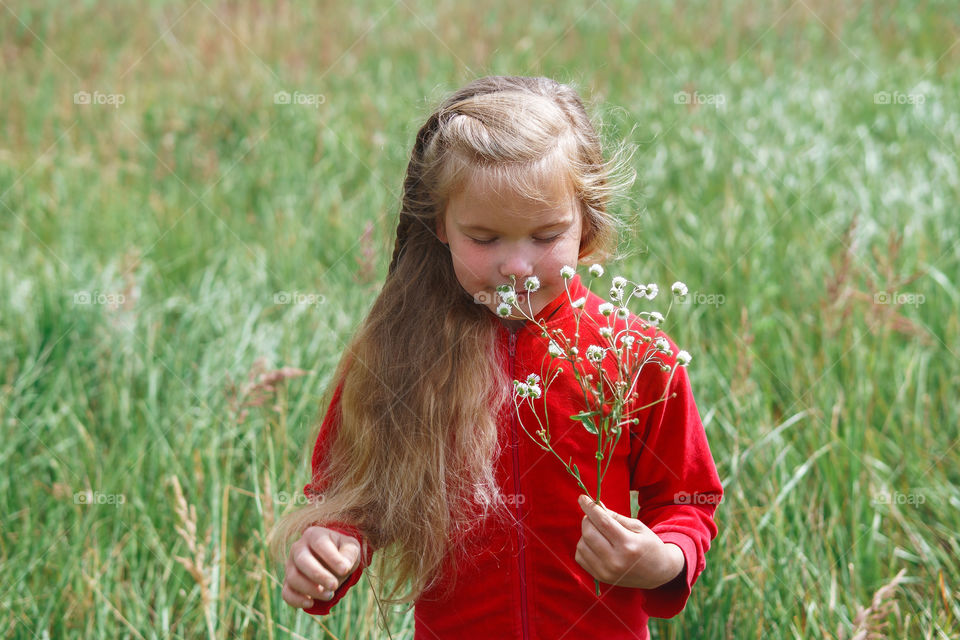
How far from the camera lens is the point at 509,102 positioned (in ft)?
4.55

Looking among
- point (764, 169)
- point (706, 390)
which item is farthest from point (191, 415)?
point (764, 169)

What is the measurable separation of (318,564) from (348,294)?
192 cm

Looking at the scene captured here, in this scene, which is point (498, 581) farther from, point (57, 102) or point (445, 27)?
point (445, 27)

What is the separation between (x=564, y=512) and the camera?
1.37m

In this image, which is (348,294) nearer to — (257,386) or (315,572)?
(257,386)

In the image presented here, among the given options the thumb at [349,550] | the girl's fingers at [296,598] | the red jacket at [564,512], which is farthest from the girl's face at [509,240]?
the girl's fingers at [296,598]

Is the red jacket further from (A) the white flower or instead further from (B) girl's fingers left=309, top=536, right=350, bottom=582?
(A) the white flower

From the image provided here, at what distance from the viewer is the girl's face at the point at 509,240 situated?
1282 mm

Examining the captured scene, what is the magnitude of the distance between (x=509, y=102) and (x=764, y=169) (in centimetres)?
287

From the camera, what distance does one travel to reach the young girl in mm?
1304

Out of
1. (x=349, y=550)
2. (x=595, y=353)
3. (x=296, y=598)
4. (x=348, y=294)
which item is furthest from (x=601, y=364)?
(x=348, y=294)

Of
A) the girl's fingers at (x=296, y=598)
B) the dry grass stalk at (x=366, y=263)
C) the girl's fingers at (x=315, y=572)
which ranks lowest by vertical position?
the girl's fingers at (x=296, y=598)

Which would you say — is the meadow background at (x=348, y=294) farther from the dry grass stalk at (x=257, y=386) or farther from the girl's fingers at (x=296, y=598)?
the girl's fingers at (x=296, y=598)

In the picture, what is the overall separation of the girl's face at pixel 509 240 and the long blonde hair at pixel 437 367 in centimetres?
4
